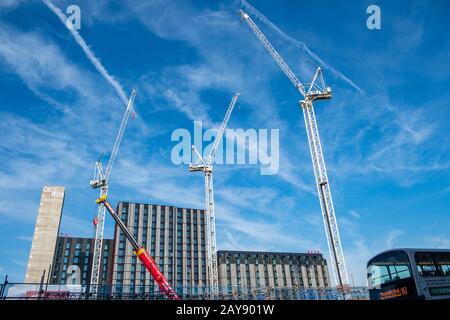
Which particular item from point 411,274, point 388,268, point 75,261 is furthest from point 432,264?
point 75,261

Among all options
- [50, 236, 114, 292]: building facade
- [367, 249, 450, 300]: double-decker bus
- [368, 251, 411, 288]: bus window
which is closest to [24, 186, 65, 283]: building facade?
[50, 236, 114, 292]: building facade

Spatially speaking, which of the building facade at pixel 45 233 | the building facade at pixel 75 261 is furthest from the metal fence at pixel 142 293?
the building facade at pixel 45 233

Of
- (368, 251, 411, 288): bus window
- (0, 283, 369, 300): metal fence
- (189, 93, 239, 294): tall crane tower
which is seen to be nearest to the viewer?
(0, 283, 369, 300): metal fence

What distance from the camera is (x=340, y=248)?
207 feet

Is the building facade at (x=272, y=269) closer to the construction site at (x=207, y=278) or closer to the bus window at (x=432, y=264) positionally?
the construction site at (x=207, y=278)

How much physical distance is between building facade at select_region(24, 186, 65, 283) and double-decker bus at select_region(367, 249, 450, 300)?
497ft

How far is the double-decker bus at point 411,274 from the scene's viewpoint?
797 inches

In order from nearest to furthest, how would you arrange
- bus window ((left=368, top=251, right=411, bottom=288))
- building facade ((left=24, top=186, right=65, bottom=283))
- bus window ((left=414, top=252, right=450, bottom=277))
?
bus window ((left=414, top=252, right=450, bottom=277)) < bus window ((left=368, top=251, right=411, bottom=288)) < building facade ((left=24, top=186, right=65, bottom=283))

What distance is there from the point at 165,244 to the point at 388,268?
126 meters

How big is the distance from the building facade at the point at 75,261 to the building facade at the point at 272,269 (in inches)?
2209

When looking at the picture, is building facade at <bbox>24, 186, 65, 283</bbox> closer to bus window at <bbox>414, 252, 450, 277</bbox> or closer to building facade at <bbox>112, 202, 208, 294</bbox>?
building facade at <bbox>112, 202, 208, 294</bbox>

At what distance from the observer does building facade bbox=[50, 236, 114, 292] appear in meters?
151

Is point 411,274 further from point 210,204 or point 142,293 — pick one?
point 210,204

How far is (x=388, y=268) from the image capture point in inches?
859
